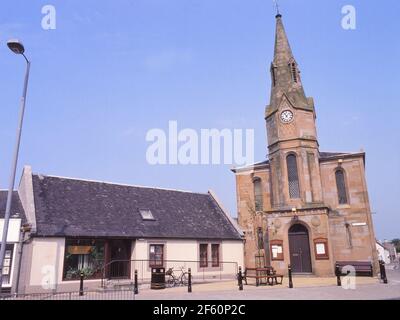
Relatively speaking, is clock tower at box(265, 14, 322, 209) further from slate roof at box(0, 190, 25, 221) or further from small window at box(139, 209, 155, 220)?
slate roof at box(0, 190, 25, 221)

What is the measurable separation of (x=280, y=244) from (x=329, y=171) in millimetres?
6850

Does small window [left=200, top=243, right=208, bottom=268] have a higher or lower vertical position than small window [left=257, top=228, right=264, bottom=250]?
lower

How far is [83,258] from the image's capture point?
1873cm

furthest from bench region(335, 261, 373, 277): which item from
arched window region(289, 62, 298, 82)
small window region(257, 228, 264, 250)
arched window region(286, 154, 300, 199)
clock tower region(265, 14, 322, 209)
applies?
arched window region(289, 62, 298, 82)

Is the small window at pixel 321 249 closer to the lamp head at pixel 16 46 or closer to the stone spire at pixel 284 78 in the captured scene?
the stone spire at pixel 284 78

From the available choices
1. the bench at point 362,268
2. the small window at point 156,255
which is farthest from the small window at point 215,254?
the bench at point 362,268

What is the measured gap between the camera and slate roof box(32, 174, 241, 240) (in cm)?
1902

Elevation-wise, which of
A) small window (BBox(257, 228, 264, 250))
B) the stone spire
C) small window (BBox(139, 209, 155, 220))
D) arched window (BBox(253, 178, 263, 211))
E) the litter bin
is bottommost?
the litter bin

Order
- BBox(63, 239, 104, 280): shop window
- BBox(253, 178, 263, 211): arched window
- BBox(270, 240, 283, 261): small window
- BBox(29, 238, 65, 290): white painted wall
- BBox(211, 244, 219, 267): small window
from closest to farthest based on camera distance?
BBox(29, 238, 65, 290): white painted wall, BBox(63, 239, 104, 280): shop window, BBox(270, 240, 283, 261): small window, BBox(211, 244, 219, 267): small window, BBox(253, 178, 263, 211): arched window

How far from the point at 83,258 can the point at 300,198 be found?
14.9 m

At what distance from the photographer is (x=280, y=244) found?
23594 millimetres

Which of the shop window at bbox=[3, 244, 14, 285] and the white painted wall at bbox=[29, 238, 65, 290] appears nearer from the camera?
the white painted wall at bbox=[29, 238, 65, 290]
